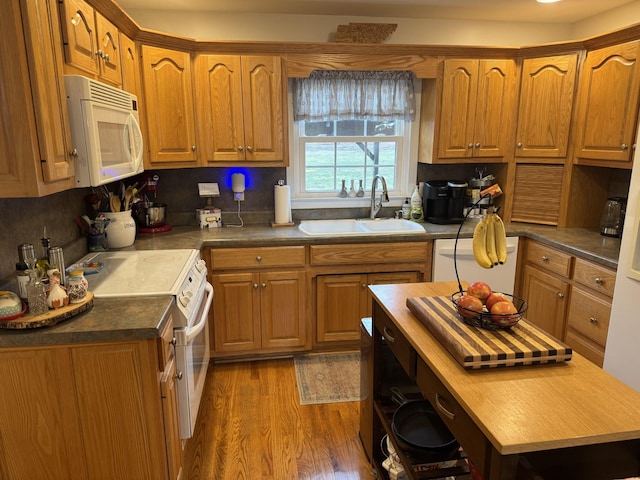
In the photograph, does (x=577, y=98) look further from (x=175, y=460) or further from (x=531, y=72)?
(x=175, y=460)

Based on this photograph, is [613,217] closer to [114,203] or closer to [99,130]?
[99,130]

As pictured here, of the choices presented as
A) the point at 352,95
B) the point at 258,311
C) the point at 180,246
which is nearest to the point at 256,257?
the point at 258,311

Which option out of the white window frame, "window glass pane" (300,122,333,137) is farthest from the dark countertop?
"window glass pane" (300,122,333,137)

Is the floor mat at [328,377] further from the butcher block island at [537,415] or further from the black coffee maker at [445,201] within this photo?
the butcher block island at [537,415]

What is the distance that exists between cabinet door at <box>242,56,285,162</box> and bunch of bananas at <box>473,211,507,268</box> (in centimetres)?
190

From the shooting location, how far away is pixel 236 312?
3.01 metres

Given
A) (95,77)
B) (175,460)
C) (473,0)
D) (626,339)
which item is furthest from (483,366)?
(473,0)

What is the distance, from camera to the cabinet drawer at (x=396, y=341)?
60.4 inches

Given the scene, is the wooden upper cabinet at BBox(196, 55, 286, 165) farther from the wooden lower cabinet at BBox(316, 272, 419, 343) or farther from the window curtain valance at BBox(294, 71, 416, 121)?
the wooden lower cabinet at BBox(316, 272, 419, 343)

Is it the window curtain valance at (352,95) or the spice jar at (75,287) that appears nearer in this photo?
the spice jar at (75,287)

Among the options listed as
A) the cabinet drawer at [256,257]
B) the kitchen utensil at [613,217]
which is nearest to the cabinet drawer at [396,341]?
the cabinet drawer at [256,257]

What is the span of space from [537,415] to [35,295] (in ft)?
5.22

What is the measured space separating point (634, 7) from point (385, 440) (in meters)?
3.14

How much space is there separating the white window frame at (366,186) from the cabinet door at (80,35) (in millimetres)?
1639
